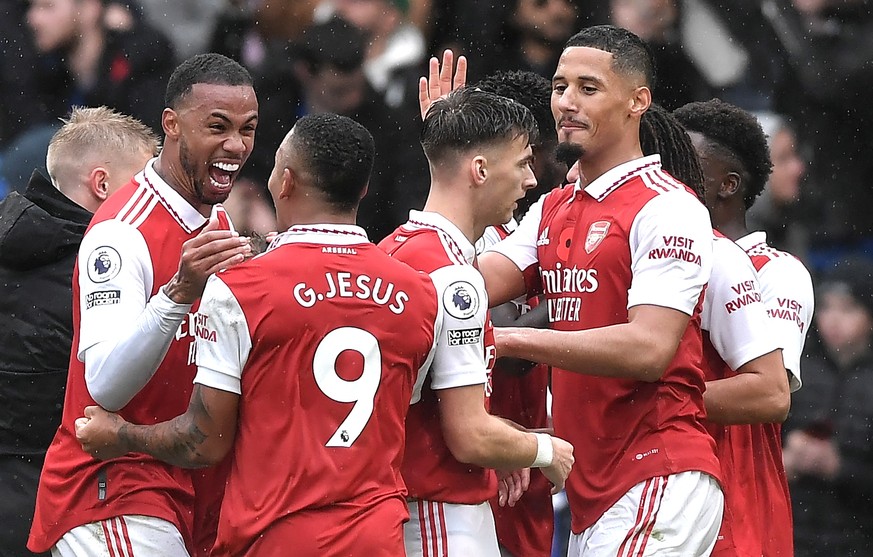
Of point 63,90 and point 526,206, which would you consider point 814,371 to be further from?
point 63,90

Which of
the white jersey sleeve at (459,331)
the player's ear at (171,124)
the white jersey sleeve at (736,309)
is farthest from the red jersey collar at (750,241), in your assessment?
the player's ear at (171,124)

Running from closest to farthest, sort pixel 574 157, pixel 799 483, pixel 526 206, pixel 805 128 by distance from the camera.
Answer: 1. pixel 574 157
2. pixel 526 206
3. pixel 799 483
4. pixel 805 128

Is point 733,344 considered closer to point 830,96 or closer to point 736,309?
point 736,309

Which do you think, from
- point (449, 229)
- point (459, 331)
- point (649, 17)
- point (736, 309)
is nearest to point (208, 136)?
point (449, 229)

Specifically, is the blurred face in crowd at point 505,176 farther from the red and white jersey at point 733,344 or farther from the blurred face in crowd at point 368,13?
the blurred face in crowd at point 368,13

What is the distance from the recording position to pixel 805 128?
A: 8.98m

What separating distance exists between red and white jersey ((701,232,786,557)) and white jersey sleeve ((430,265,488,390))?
1.18m

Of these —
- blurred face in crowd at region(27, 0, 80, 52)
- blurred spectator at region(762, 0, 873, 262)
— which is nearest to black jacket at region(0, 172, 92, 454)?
blurred face in crowd at region(27, 0, 80, 52)

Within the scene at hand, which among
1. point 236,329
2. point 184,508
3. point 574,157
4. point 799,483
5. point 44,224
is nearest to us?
point 236,329

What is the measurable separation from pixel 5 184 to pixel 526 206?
3.76m

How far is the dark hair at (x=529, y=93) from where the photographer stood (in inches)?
232

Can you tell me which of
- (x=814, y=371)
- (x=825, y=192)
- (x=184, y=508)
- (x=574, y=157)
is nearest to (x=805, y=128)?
(x=825, y=192)

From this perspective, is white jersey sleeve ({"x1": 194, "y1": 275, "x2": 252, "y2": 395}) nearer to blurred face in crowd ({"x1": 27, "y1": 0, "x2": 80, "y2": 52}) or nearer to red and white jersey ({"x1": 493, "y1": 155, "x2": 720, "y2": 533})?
red and white jersey ({"x1": 493, "y1": 155, "x2": 720, "y2": 533})

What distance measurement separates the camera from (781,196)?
901 cm
